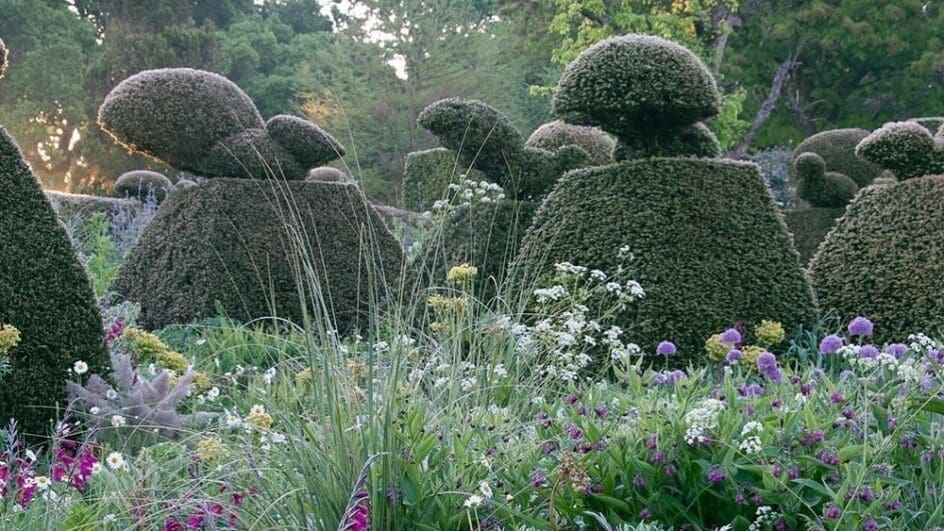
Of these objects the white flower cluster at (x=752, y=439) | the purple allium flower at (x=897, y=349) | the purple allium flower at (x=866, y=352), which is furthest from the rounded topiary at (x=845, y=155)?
the white flower cluster at (x=752, y=439)

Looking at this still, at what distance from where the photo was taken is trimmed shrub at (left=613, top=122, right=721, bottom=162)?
257 inches

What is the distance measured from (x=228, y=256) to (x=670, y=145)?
12.0ft

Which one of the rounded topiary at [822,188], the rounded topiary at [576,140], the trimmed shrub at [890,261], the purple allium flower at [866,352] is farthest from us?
→ the rounded topiary at [822,188]

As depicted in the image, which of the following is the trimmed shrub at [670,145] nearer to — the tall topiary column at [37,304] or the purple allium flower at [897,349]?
the purple allium flower at [897,349]

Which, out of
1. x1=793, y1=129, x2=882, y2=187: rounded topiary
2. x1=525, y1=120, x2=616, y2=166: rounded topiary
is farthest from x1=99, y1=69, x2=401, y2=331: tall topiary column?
x1=793, y1=129, x2=882, y2=187: rounded topiary

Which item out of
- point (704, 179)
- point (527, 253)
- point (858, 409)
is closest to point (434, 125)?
point (527, 253)

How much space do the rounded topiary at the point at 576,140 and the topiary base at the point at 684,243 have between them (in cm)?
311

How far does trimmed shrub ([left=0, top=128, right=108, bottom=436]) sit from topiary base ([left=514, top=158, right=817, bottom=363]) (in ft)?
8.39

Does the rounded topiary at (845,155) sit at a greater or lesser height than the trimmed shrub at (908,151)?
lesser

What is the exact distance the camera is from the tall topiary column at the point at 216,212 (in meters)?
7.59

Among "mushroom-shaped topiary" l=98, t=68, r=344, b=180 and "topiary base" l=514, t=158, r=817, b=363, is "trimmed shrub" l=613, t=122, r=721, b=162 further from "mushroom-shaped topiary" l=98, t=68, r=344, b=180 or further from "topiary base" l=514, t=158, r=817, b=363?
"mushroom-shaped topiary" l=98, t=68, r=344, b=180

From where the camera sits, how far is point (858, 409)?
3.04 m

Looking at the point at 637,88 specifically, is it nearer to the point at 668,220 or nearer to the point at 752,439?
the point at 668,220

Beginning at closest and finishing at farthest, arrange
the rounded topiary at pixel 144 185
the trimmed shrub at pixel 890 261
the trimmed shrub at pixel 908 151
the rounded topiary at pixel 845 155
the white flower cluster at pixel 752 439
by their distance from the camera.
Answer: the white flower cluster at pixel 752 439
the trimmed shrub at pixel 890 261
the trimmed shrub at pixel 908 151
the rounded topiary at pixel 144 185
the rounded topiary at pixel 845 155
